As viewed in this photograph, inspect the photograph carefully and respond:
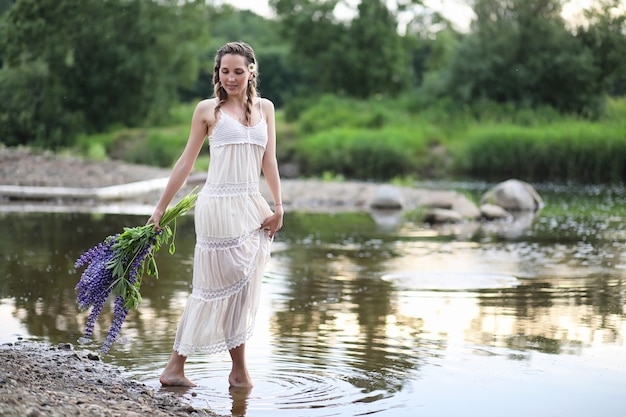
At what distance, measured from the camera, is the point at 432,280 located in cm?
1025

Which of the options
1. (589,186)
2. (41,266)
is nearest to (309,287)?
(41,266)

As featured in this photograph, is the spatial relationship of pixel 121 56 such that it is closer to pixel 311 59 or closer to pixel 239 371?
pixel 311 59

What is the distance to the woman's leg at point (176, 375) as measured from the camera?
593 cm

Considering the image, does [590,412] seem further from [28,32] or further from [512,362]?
[28,32]

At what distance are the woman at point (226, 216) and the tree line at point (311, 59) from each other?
27139 millimetres

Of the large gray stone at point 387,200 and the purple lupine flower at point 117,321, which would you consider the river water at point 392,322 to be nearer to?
the purple lupine flower at point 117,321

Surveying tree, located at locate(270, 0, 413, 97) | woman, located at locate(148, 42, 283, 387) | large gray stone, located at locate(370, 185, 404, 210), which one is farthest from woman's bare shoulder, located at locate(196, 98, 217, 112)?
tree, located at locate(270, 0, 413, 97)

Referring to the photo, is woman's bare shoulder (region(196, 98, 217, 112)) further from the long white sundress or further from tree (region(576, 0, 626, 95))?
tree (region(576, 0, 626, 95))

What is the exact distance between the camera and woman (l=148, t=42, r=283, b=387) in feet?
19.2

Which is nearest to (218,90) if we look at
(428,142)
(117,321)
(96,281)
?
(96,281)

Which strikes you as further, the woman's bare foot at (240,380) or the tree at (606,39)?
the tree at (606,39)

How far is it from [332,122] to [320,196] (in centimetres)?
1445

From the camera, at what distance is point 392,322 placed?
8016mm

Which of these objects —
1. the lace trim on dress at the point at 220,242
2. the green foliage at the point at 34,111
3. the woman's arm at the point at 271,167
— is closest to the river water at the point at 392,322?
the lace trim on dress at the point at 220,242
